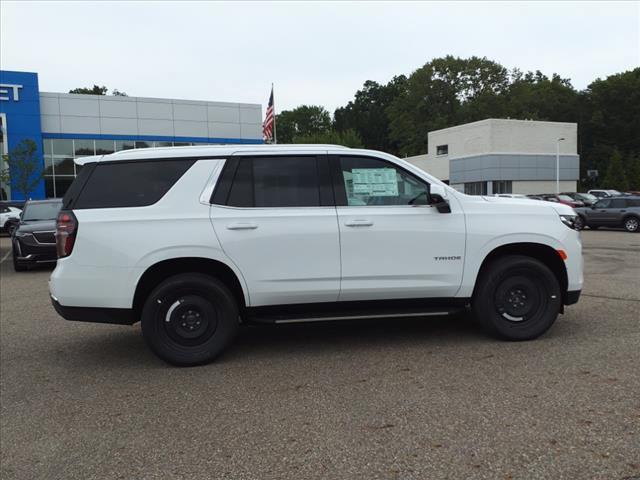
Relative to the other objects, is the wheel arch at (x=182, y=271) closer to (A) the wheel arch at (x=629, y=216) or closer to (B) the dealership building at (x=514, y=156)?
(A) the wheel arch at (x=629, y=216)

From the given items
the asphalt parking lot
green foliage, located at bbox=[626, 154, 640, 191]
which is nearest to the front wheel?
the asphalt parking lot

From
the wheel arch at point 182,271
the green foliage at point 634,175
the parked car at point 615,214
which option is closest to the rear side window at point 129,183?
A: the wheel arch at point 182,271

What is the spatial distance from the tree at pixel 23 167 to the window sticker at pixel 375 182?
3308 cm

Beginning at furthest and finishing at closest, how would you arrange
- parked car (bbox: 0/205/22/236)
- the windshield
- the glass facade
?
1. the glass facade
2. parked car (bbox: 0/205/22/236)
3. the windshield

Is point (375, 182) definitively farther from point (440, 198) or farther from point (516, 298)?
point (516, 298)

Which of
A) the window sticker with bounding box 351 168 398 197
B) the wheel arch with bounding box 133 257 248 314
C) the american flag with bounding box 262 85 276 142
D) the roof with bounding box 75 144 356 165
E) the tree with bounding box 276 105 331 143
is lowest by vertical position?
the wheel arch with bounding box 133 257 248 314

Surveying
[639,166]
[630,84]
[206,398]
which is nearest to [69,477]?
[206,398]

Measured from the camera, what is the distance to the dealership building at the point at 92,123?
115 feet

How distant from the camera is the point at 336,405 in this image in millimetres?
4070

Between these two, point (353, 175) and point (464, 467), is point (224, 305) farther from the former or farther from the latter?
point (464, 467)

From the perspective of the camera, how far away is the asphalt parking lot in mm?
3213

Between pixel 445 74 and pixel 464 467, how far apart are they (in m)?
81.6

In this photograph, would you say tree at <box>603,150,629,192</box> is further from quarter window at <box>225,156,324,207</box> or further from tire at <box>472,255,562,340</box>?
quarter window at <box>225,156,324,207</box>

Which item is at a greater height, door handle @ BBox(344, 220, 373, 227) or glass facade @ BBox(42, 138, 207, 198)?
glass facade @ BBox(42, 138, 207, 198)
